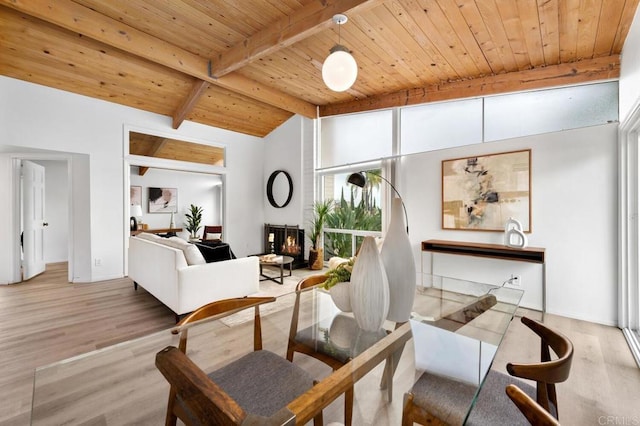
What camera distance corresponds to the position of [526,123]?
324cm

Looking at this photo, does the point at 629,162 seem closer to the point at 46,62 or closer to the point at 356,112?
the point at 356,112

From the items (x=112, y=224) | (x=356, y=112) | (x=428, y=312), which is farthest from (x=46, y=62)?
(x=428, y=312)

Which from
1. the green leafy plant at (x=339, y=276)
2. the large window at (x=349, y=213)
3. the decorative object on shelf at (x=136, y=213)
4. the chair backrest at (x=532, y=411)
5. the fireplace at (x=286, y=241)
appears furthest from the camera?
the decorative object on shelf at (x=136, y=213)

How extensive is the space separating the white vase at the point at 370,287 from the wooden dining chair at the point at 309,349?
0.71 ft

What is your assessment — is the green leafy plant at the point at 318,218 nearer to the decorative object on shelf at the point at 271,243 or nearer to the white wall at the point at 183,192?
the decorative object on shelf at the point at 271,243

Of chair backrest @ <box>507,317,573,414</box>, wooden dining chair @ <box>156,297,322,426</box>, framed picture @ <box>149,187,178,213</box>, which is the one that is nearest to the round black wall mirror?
framed picture @ <box>149,187,178,213</box>

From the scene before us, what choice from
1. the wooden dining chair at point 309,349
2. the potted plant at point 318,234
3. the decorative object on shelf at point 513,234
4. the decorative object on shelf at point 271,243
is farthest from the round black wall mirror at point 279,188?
the wooden dining chair at point 309,349

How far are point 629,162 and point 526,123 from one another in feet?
3.28

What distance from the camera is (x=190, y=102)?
4.50 metres

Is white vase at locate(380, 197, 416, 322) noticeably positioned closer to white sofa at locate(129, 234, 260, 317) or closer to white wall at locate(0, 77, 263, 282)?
white sofa at locate(129, 234, 260, 317)

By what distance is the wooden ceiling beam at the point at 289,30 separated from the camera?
96.9 inches

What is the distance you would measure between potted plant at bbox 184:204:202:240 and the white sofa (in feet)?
15.2

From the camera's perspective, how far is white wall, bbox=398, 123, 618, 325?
2746 mm

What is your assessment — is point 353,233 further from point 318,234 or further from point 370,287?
point 370,287
